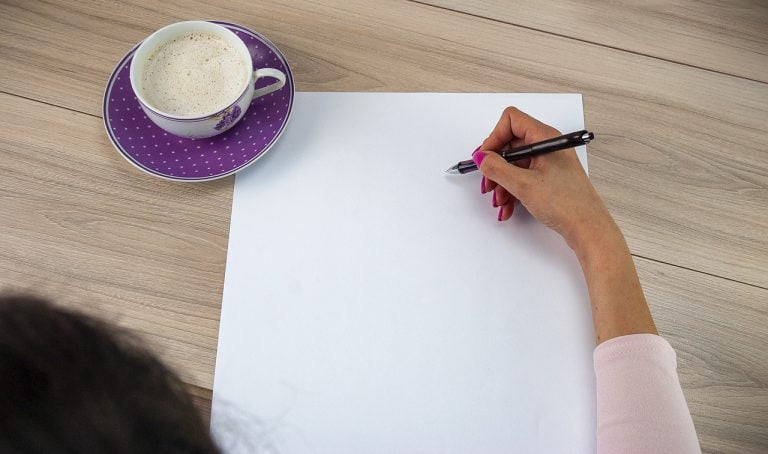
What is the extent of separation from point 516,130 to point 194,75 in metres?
0.32

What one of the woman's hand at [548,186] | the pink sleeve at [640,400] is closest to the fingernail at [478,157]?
the woman's hand at [548,186]

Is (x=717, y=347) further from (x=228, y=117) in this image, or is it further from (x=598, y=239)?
(x=228, y=117)

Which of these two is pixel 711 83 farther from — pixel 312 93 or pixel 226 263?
pixel 226 263

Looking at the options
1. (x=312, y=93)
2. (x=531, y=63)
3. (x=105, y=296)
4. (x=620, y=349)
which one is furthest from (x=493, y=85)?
(x=105, y=296)

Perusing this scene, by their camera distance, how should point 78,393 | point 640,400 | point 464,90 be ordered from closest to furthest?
point 78,393 < point 640,400 < point 464,90

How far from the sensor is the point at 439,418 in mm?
599

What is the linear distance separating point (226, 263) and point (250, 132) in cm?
13

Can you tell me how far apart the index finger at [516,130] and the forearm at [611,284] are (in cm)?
10

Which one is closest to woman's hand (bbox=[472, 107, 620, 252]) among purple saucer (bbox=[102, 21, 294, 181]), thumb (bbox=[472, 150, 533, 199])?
thumb (bbox=[472, 150, 533, 199])

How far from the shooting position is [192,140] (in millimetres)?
651

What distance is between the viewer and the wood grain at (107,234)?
612 mm

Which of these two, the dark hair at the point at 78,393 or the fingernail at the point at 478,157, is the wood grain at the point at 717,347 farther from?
the dark hair at the point at 78,393

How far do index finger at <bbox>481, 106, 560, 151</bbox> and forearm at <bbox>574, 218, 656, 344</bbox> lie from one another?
103 millimetres

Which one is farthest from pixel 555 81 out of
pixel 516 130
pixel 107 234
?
pixel 107 234
